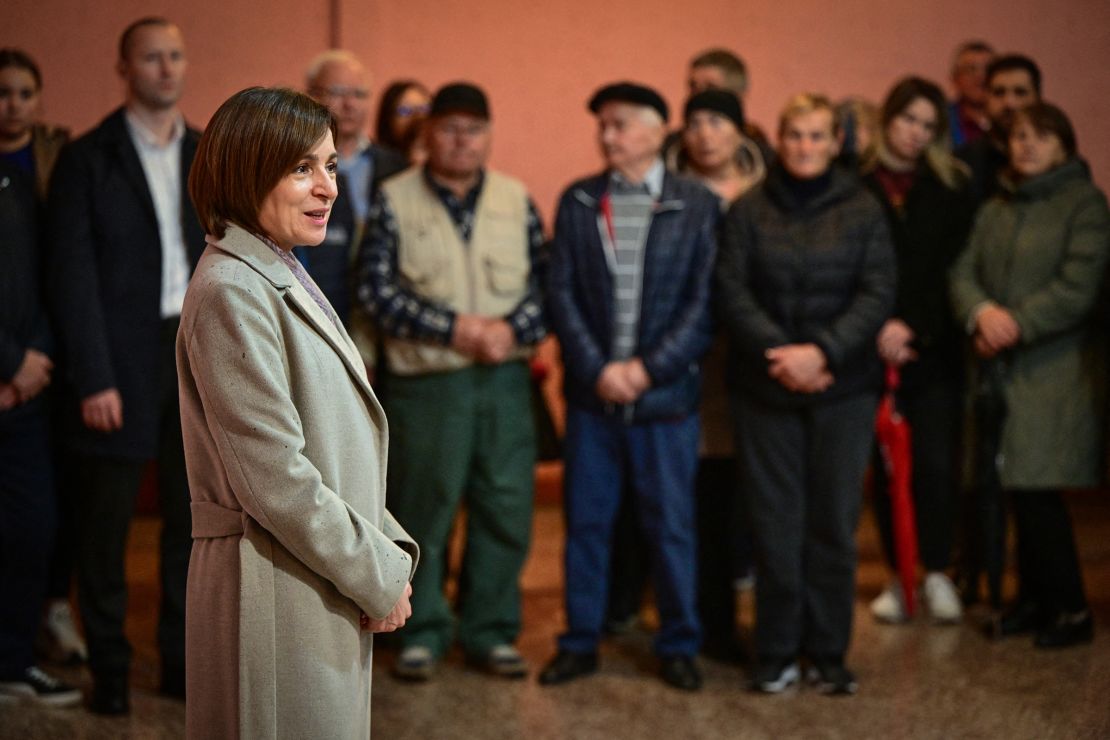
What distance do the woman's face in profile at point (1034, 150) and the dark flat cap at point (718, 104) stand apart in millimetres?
773

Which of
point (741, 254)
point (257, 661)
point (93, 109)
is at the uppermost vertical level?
point (93, 109)

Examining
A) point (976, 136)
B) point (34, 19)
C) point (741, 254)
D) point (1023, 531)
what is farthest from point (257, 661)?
point (976, 136)

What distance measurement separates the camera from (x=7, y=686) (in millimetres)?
3332

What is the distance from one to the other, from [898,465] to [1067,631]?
25.3 inches

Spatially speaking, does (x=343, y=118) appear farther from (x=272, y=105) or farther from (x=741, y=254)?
(x=272, y=105)

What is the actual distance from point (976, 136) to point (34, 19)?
3182mm

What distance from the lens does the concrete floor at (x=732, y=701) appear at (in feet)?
10.5

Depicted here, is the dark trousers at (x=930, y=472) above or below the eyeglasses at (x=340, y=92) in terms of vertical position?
below

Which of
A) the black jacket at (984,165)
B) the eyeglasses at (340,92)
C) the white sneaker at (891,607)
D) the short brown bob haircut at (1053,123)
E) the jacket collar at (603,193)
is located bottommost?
the white sneaker at (891,607)

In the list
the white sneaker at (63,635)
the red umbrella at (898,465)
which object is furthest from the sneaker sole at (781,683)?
the white sneaker at (63,635)

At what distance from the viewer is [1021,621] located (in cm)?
390

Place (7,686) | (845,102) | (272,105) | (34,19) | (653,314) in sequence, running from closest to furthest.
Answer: (272,105) < (34,19) < (7,686) < (653,314) < (845,102)

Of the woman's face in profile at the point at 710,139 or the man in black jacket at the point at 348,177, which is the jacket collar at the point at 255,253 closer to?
the man in black jacket at the point at 348,177

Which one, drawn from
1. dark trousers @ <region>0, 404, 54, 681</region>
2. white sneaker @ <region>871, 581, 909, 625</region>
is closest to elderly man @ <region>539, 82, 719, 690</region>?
white sneaker @ <region>871, 581, 909, 625</region>
